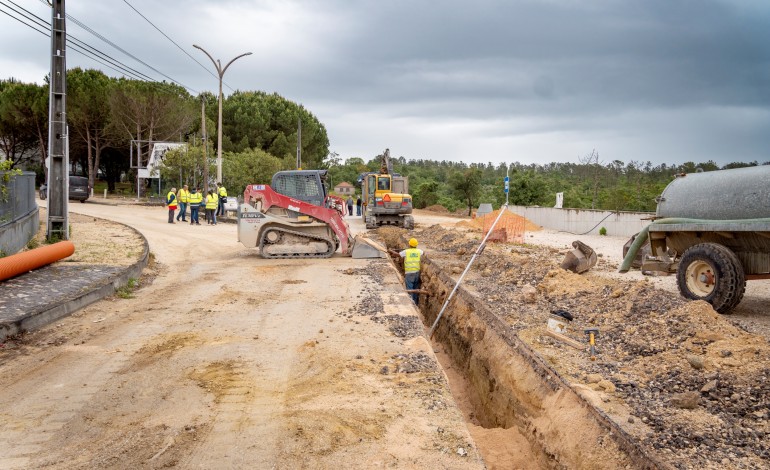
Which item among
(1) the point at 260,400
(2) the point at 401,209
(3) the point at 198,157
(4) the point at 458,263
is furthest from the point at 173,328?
(3) the point at 198,157

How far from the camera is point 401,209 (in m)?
26.8

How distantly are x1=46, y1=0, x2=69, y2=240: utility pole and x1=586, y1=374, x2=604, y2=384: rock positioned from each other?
12865mm

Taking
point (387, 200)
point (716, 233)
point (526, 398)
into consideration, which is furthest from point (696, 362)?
point (387, 200)

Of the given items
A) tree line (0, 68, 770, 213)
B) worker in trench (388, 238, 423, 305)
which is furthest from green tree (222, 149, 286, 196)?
worker in trench (388, 238, 423, 305)

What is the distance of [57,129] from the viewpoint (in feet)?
46.5

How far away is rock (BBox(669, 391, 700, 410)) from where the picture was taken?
18.7 ft

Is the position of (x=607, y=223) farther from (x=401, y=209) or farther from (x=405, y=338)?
(x=405, y=338)

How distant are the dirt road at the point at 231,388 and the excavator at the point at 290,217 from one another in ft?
16.3

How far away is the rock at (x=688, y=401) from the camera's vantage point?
5.70 metres

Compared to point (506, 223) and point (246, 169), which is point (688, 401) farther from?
point (246, 169)

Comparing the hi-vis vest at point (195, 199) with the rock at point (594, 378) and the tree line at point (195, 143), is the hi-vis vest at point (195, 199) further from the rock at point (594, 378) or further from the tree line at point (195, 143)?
the rock at point (594, 378)

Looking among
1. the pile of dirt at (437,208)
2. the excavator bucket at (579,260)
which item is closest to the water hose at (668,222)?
the excavator bucket at (579,260)

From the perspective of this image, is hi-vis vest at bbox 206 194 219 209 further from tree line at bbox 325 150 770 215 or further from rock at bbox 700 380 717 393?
rock at bbox 700 380 717 393

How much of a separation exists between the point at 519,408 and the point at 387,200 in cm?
1962
